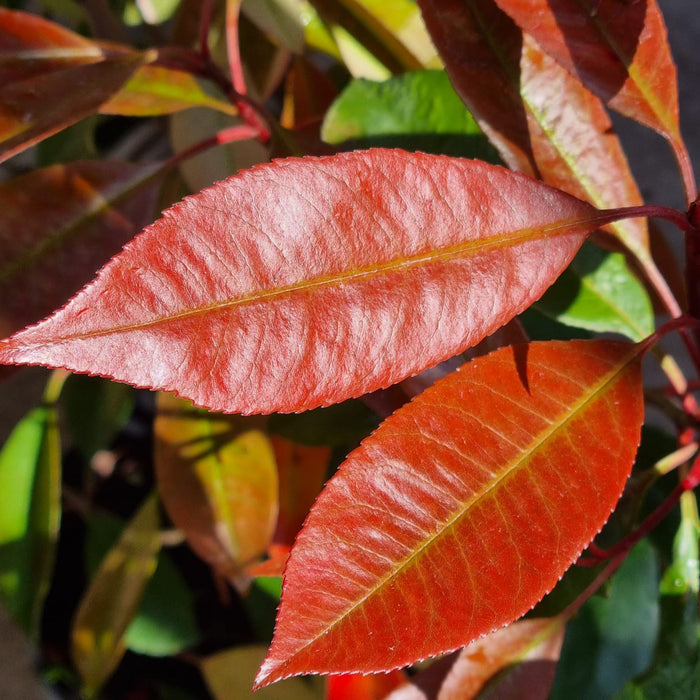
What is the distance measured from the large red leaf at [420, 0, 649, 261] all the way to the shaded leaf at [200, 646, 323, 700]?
0.51 metres

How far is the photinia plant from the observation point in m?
0.29

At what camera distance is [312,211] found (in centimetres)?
30

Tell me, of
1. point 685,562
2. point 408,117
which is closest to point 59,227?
point 408,117

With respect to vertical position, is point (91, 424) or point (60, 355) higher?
point (60, 355)

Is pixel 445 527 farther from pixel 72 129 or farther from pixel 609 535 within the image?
pixel 72 129

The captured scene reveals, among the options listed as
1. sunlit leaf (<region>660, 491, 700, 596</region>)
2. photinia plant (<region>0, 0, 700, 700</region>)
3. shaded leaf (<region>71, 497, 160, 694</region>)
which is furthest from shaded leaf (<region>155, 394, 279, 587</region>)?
sunlit leaf (<region>660, 491, 700, 596</region>)

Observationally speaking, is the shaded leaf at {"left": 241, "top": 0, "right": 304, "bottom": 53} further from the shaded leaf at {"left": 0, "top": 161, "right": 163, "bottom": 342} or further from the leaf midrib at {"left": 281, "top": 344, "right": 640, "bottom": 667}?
the leaf midrib at {"left": 281, "top": 344, "right": 640, "bottom": 667}

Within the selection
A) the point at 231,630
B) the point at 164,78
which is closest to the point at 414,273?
the point at 164,78

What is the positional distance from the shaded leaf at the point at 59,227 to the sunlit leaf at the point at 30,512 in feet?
1.06

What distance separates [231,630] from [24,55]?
2.39 feet

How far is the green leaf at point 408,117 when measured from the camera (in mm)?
554

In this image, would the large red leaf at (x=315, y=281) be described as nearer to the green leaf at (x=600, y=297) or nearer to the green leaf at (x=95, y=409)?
the green leaf at (x=600, y=297)

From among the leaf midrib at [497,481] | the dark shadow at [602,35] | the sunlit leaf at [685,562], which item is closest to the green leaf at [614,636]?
the sunlit leaf at [685,562]

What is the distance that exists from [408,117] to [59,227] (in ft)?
0.86
